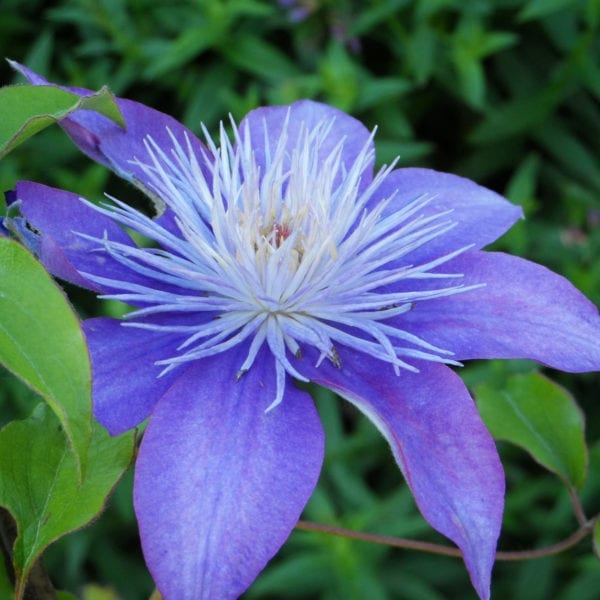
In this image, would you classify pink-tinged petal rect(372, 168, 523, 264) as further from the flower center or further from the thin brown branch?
the thin brown branch

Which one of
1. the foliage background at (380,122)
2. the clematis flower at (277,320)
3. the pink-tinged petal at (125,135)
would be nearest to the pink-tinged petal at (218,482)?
the clematis flower at (277,320)

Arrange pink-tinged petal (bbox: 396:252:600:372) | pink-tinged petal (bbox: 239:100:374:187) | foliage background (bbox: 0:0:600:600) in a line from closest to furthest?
pink-tinged petal (bbox: 396:252:600:372), pink-tinged petal (bbox: 239:100:374:187), foliage background (bbox: 0:0:600:600)

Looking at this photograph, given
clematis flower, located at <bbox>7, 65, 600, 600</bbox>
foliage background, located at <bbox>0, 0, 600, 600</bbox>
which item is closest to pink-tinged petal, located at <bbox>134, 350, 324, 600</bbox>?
clematis flower, located at <bbox>7, 65, 600, 600</bbox>

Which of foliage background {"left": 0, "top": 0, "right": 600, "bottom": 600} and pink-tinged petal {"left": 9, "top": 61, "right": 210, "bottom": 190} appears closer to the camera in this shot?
pink-tinged petal {"left": 9, "top": 61, "right": 210, "bottom": 190}

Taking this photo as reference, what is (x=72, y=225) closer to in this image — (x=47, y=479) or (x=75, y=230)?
(x=75, y=230)

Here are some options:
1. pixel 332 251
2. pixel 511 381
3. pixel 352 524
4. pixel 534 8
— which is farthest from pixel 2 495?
pixel 534 8

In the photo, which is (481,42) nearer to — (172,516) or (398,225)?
(398,225)

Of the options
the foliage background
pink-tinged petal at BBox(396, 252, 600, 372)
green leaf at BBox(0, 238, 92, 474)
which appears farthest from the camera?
the foliage background

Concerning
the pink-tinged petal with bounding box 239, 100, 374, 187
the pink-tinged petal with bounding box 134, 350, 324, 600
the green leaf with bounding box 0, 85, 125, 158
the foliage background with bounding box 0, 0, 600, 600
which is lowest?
the foliage background with bounding box 0, 0, 600, 600
